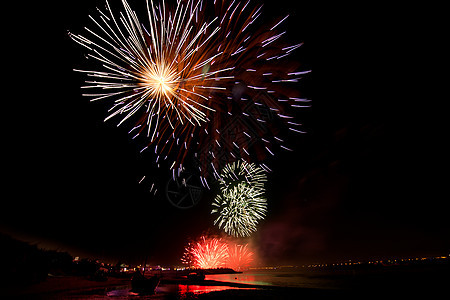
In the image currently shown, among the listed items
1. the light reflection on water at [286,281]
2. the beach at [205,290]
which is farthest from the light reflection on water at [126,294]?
the light reflection on water at [286,281]

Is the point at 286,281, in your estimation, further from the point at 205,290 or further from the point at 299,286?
the point at 205,290

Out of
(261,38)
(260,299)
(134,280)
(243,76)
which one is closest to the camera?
(261,38)

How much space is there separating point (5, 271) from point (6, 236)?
1563 cm

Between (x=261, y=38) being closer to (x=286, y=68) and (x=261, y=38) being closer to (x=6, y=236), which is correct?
(x=286, y=68)

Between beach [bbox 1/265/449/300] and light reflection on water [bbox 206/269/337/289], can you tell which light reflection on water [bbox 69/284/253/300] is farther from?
light reflection on water [bbox 206/269/337/289]

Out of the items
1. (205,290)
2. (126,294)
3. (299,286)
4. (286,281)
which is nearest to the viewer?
(126,294)

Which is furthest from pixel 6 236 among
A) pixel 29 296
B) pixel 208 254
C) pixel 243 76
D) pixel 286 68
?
pixel 286 68

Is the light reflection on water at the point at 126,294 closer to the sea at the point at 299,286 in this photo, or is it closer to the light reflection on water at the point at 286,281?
the sea at the point at 299,286

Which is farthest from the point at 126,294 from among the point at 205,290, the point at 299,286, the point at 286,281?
the point at 286,281

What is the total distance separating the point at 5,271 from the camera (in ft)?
80.2

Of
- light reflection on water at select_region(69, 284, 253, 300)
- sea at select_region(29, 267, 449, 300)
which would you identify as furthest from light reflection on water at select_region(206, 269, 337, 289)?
light reflection on water at select_region(69, 284, 253, 300)

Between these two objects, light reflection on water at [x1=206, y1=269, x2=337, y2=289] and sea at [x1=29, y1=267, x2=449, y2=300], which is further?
light reflection on water at [x1=206, y1=269, x2=337, y2=289]

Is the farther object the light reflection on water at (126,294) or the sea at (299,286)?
the sea at (299,286)

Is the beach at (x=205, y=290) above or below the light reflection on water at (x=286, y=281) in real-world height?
below
